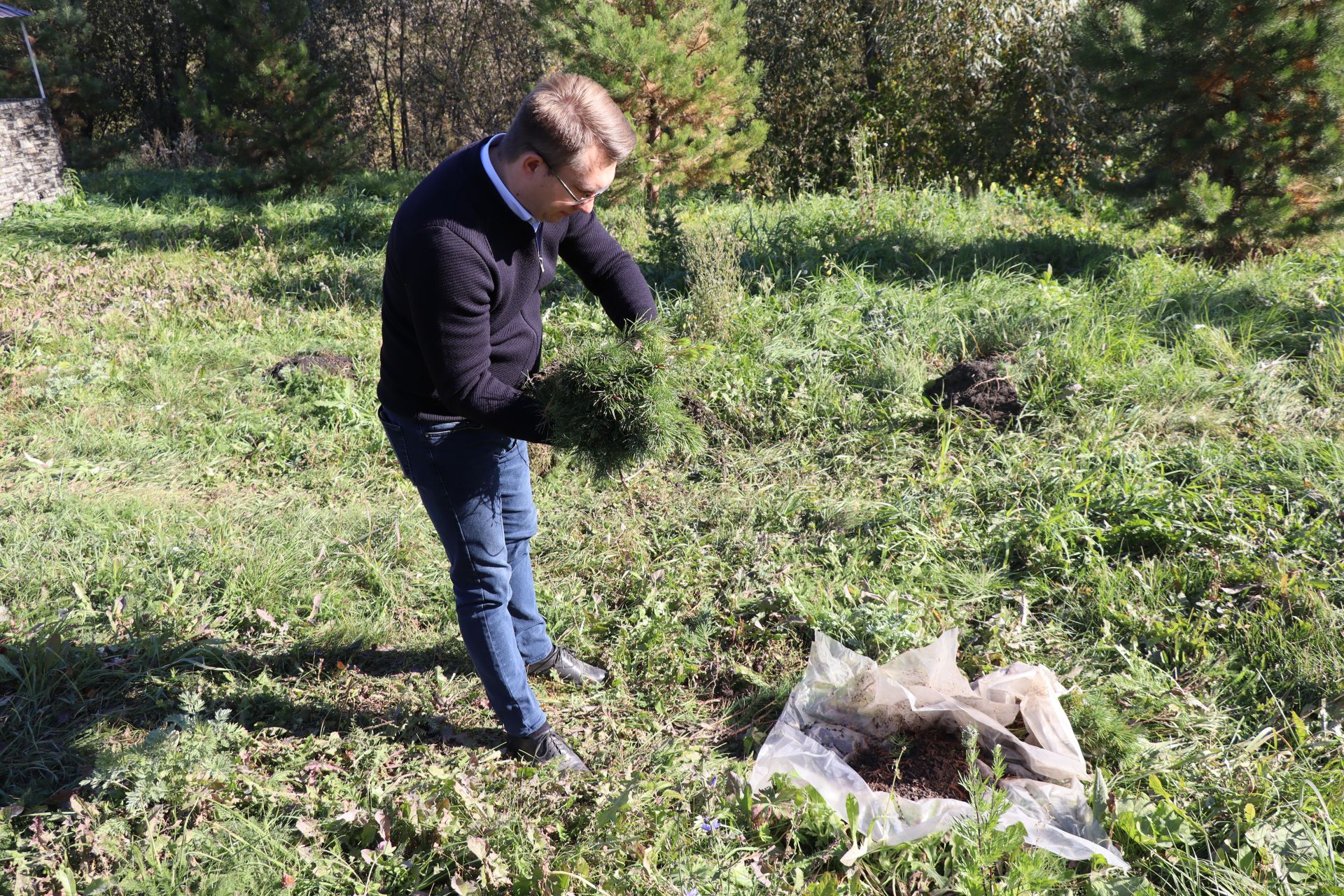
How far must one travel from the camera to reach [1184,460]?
375 centimetres

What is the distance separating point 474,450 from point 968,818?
1.61 m

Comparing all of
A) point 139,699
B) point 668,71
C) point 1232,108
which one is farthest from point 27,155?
point 1232,108

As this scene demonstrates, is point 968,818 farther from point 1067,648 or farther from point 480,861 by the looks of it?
point 480,861

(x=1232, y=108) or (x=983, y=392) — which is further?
(x=1232, y=108)

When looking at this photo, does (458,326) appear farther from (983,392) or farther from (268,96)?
(268,96)

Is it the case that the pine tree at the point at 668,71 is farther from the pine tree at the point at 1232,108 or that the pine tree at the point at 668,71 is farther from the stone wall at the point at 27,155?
the stone wall at the point at 27,155

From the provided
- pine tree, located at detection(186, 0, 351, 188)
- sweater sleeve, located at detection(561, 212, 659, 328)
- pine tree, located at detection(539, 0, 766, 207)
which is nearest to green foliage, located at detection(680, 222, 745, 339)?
sweater sleeve, located at detection(561, 212, 659, 328)

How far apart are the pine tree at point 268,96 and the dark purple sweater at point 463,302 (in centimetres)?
969

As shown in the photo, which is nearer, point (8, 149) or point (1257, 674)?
point (1257, 674)

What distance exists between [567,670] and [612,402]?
125 centimetres

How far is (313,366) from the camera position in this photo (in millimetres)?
5117

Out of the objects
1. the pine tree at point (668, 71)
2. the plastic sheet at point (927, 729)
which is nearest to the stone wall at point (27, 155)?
the pine tree at point (668, 71)

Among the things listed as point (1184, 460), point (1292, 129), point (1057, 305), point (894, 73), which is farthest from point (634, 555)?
point (894, 73)

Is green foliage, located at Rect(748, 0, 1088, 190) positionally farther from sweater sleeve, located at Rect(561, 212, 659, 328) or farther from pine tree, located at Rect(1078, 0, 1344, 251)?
sweater sleeve, located at Rect(561, 212, 659, 328)
